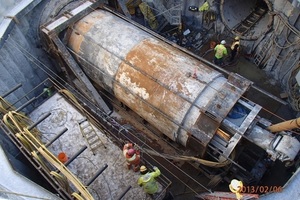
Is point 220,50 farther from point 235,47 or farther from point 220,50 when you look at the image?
point 235,47

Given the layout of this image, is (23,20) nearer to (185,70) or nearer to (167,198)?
(185,70)

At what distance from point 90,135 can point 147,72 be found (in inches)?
101

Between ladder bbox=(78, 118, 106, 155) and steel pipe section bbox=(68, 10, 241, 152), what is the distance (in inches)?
61.2

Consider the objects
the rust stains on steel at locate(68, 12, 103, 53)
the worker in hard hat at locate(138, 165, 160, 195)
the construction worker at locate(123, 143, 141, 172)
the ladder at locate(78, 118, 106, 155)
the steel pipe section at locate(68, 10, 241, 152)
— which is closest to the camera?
the worker in hard hat at locate(138, 165, 160, 195)

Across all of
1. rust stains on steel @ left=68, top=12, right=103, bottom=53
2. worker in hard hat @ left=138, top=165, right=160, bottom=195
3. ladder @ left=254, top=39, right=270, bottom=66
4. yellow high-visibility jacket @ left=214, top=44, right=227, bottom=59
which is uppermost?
rust stains on steel @ left=68, top=12, right=103, bottom=53

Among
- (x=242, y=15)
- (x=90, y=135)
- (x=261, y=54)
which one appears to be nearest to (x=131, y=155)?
(x=90, y=135)

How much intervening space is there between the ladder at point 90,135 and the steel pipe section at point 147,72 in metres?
1.56

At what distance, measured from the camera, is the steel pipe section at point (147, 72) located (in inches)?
320

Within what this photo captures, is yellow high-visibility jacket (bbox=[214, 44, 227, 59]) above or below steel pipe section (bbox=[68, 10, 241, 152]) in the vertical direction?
below

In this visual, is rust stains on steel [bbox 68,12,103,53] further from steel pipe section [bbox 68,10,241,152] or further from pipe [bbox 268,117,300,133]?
pipe [bbox 268,117,300,133]

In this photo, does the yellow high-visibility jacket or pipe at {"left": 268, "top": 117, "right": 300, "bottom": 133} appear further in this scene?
the yellow high-visibility jacket

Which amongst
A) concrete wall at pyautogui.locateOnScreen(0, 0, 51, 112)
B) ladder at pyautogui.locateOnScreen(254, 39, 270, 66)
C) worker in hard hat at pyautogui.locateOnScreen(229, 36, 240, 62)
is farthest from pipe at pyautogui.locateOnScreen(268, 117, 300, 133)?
concrete wall at pyautogui.locateOnScreen(0, 0, 51, 112)

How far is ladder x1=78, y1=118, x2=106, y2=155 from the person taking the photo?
8281mm

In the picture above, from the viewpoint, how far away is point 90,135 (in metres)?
8.60
